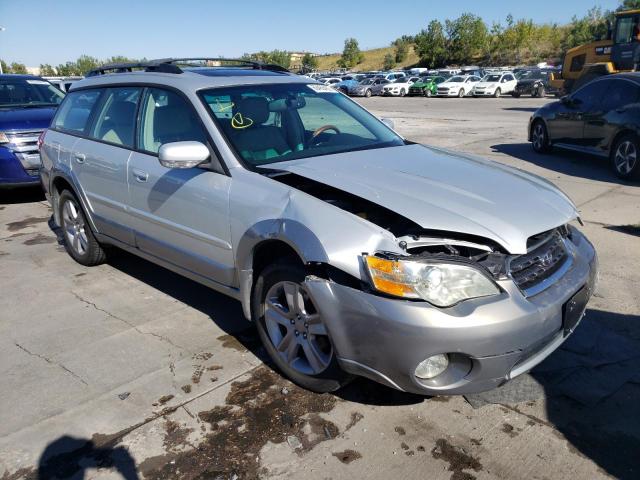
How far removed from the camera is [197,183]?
3613 millimetres

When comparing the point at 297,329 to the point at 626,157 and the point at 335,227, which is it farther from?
the point at 626,157

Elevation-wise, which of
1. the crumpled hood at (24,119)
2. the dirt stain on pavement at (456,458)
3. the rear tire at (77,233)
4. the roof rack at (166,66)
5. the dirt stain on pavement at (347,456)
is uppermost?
the roof rack at (166,66)

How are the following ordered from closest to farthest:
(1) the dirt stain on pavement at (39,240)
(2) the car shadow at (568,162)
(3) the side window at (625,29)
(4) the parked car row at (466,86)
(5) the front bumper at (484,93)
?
(1) the dirt stain on pavement at (39,240)
(2) the car shadow at (568,162)
(3) the side window at (625,29)
(4) the parked car row at (466,86)
(5) the front bumper at (484,93)

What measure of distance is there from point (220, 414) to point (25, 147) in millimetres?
6312

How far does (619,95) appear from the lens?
878cm

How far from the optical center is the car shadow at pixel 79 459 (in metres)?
2.61

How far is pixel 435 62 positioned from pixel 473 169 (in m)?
83.6

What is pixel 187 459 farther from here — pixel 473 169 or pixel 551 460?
pixel 473 169

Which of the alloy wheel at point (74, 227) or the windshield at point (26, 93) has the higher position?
the windshield at point (26, 93)

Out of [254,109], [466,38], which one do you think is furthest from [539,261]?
[466,38]

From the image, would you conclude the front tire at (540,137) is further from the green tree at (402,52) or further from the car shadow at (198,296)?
the green tree at (402,52)

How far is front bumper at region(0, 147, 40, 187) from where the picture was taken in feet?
25.0

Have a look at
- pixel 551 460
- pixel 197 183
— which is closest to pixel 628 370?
pixel 551 460

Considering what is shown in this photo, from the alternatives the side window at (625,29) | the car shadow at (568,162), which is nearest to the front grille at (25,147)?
the car shadow at (568,162)
